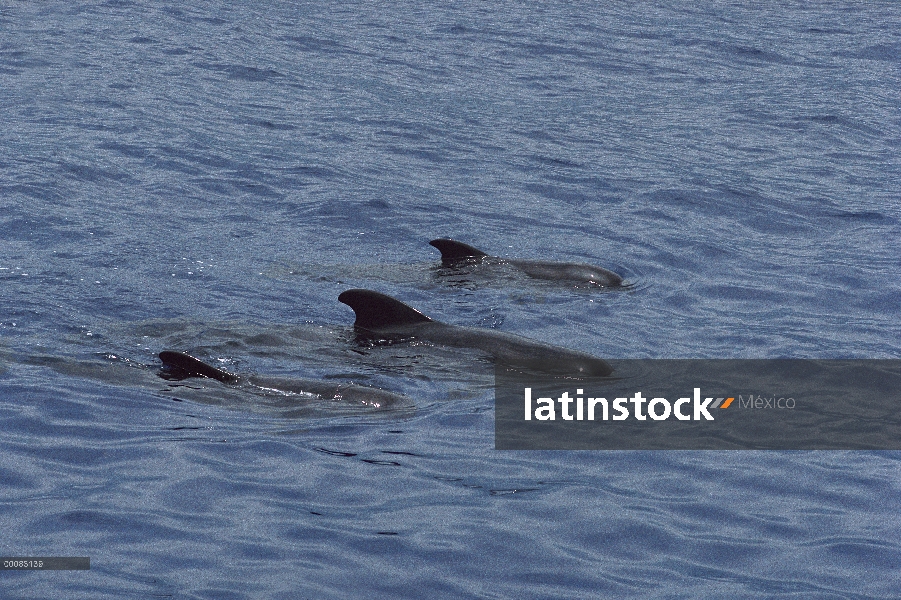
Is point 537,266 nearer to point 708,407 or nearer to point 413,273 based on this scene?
point 413,273

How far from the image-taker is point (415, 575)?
24.6ft

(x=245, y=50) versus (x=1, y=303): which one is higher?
(x=245, y=50)

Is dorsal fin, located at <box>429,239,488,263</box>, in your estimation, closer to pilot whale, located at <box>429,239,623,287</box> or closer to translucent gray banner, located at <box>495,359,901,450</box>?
pilot whale, located at <box>429,239,623,287</box>

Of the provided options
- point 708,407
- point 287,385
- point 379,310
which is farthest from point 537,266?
point 287,385

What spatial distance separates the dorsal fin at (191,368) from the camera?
1077 cm

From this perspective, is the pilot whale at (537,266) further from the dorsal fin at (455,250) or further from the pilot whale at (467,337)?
the pilot whale at (467,337)

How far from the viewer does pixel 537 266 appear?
50.3 ft

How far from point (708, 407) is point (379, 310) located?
3450 mm

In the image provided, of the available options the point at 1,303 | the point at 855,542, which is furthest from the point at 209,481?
the point at 1,303

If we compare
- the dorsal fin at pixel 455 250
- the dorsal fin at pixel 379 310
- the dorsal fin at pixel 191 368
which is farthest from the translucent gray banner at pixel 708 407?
the dorsal fin at pixel 455 250

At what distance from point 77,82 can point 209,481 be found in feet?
56.6

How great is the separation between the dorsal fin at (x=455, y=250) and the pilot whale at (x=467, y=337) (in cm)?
283

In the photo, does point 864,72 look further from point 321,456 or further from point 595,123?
point 321,456

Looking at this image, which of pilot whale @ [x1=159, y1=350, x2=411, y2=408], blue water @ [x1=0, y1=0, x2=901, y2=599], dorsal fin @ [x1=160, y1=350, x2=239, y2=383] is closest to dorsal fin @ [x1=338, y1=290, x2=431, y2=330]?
blue water @ [x1=0, y1=0, x2=901, y2=599]
